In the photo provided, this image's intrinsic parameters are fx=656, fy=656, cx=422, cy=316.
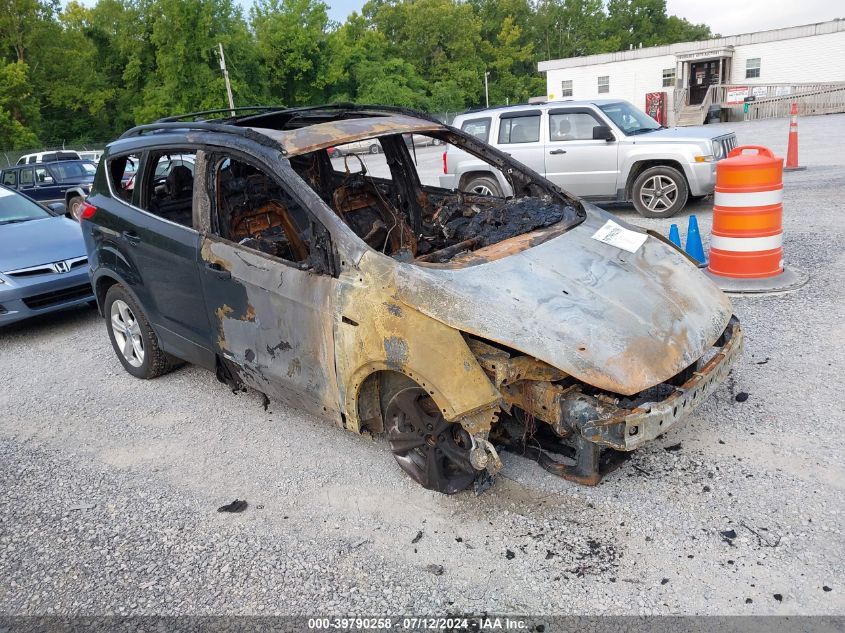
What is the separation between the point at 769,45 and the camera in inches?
1380

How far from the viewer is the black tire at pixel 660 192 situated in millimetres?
9633

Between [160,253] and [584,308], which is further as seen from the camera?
[160,253]

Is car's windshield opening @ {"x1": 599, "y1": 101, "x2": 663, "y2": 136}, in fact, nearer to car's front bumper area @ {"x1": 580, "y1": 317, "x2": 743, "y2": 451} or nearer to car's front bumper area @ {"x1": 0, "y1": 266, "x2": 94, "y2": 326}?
car's front bumper area @ {"x1": 580, "y1": 317, "x2": 743, "y2": 451}

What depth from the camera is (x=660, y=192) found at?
9.77m

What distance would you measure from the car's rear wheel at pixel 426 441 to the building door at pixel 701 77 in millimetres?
39407

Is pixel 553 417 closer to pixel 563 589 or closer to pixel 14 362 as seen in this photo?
pixel 563 589

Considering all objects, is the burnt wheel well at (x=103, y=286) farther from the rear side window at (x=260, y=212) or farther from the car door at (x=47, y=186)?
the car door at (x=47, y=186)

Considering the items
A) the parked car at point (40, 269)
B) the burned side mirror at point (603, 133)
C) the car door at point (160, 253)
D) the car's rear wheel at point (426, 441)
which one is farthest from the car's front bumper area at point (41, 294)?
the burned side mirror at point (603, 133)

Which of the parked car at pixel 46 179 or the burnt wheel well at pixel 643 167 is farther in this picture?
the parked car at pixel 46 179

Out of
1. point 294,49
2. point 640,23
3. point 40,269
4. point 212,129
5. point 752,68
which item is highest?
point 640,23

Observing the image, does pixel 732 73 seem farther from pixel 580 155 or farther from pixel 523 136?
pixel 580 155

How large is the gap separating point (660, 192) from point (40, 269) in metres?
8.16

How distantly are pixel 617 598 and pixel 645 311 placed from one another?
1.38m

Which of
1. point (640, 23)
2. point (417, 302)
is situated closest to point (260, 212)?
point (417, 302)
